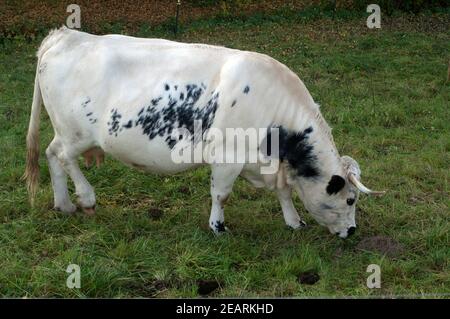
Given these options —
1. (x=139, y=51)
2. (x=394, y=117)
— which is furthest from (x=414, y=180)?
(x=139, y=51)

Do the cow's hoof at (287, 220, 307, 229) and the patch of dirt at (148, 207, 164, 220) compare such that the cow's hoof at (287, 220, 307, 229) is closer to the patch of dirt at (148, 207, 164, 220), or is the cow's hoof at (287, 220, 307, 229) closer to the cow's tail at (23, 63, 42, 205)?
the patch of dirt at (148, 207, 164, 220)

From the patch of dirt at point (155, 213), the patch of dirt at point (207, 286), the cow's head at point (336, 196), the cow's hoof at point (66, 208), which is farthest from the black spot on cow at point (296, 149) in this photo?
the cow's hoof at point (66, 208)

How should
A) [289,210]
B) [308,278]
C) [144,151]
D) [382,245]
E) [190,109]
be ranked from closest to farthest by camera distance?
1. [308,278]
2. [190,109]
3. [144,151]
4. [382,245]
5. [289,210]

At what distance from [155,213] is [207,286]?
139cm

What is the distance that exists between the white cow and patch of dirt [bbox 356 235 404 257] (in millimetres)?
162

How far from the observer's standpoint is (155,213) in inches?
233

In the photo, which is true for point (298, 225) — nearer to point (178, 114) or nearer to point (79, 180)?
point (178, 114)

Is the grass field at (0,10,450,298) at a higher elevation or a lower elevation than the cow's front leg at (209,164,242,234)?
lower

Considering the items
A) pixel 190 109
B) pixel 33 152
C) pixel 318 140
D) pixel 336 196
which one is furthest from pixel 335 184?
pixel 33 152

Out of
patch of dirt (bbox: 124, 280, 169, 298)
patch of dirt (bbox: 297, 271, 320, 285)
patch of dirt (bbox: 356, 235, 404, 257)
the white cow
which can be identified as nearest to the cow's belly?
the white cow

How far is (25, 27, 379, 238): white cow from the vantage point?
5.13 m

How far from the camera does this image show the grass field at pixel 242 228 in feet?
15.4

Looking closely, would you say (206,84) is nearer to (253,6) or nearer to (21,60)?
(21,60)
